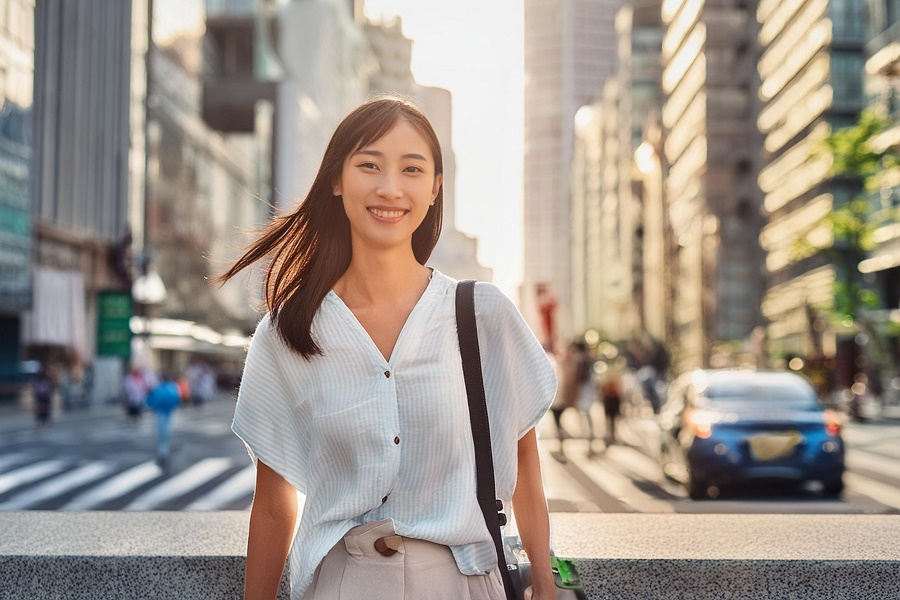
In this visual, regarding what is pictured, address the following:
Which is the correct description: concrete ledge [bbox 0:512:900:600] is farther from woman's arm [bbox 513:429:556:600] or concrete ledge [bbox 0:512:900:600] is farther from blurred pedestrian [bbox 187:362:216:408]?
blurred pedestrian [bbox 187:362:216:408]

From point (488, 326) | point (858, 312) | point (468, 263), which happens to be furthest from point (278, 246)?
point (858, 312)

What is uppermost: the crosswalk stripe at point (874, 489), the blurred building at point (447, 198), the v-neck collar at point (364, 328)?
the blurred building at point (447, 198)

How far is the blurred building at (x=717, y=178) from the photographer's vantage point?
78562 millimetres

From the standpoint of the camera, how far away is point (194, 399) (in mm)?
42312

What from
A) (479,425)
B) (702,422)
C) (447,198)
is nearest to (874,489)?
(702,422)

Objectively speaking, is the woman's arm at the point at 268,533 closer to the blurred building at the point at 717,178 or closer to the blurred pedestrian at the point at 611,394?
the blurred pedestrian at the point at 611,394

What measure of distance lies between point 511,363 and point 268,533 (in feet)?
2.02

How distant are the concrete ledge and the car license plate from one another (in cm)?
817

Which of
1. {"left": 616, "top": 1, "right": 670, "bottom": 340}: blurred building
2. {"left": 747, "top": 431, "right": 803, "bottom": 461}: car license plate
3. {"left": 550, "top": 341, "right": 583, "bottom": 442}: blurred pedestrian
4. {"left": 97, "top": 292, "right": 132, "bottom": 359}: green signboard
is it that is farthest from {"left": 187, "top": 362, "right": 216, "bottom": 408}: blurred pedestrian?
{"left": 616, "top": 1, "right": 670, "bottom": 340}: blurred building

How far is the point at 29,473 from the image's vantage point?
14.9m

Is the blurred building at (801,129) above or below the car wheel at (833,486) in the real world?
above

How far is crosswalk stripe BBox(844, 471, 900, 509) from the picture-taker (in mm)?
11242

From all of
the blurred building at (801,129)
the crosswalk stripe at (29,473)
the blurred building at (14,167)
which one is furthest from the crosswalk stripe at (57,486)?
the blurred building at (801,129)

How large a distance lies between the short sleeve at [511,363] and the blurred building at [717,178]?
7747cm
